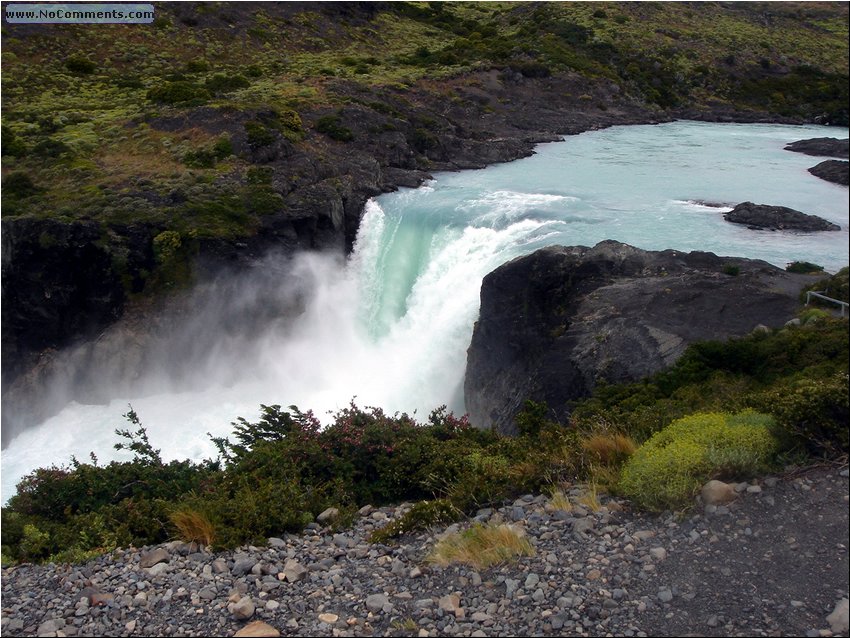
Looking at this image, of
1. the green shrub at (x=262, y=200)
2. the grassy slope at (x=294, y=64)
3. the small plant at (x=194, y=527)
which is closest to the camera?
the small plant at (x=194, y=527)

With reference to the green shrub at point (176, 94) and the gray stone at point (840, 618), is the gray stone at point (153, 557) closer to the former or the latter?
the gray stone at point (840, 618)

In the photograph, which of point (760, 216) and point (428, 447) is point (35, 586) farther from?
point (760, 216)

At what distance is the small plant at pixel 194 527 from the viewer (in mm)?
8516

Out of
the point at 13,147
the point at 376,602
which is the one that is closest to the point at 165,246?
the point at 13,147

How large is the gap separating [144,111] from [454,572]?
90.8 feet

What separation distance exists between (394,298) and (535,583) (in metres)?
15.9

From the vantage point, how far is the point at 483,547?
7402mm

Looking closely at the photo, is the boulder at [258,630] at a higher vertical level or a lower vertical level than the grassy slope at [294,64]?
lower

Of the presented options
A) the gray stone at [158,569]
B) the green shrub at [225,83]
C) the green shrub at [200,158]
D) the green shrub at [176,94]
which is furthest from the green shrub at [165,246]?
the gray stone at [158,569]

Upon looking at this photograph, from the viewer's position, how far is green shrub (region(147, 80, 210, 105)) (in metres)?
31.9

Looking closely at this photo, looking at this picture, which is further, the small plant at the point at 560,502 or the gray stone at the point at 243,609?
the small plant at the point at 560,502

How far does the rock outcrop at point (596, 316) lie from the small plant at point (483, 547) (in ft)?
22.5

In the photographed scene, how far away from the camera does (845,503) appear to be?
663cm

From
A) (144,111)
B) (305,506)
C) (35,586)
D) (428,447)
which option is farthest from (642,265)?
(144,111)
